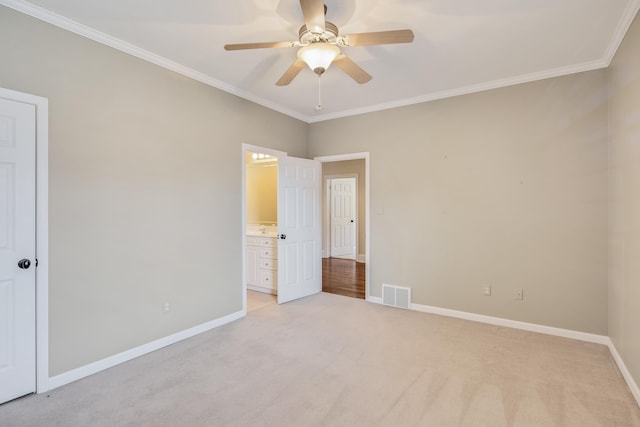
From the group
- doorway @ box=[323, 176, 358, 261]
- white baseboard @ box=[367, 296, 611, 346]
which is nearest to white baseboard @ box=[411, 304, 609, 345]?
white baseboard @ box=[367, 296, 611, 346]

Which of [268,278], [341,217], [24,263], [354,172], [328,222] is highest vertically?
[354,172]

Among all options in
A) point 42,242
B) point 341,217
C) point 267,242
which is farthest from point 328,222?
point 42,242

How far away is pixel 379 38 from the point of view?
1.99m

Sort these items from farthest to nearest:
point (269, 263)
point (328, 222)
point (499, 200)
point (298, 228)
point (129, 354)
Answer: point (328, 222) < point (269, 263) < point (298, 228) < point (499, 200) < point (129, 354)

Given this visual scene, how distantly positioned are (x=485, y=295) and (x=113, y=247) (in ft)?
12.9

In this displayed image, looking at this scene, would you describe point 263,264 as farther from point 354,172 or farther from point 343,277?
point 354,172

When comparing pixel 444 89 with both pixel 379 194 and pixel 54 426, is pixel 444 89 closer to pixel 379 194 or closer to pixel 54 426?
pixel 379 194

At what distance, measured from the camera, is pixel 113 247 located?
2.68 meters

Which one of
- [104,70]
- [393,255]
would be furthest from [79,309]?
[393,255]

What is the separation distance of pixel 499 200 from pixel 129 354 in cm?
410

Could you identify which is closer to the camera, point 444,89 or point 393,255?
point 444,89

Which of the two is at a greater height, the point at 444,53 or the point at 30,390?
the point at 444,53

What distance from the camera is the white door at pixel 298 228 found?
441 cm

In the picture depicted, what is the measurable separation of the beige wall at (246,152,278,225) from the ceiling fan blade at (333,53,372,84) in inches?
138
